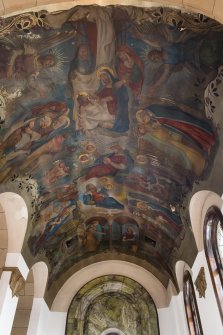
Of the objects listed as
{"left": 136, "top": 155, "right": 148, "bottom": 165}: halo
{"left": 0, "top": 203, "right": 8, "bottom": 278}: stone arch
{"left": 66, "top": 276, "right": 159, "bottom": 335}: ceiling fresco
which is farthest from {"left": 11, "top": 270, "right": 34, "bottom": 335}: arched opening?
{"left": 136, "top": 155, "right": 148, "bottom": 165}: halo

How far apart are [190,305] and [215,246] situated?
4.19m

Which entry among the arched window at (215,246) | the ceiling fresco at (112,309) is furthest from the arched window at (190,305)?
the arched window at (215,246)

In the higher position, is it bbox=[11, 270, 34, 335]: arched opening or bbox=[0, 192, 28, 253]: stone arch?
bbox=[0, 192, 28, 253]: stone arch

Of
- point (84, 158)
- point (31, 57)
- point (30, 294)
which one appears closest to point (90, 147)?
point (84, 158)

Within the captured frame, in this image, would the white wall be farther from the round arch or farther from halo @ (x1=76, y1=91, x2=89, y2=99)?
the round arch

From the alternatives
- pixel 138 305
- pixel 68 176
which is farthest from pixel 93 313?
pixel 68 176

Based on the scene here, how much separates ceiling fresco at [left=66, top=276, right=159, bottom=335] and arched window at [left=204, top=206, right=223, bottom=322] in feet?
19.4

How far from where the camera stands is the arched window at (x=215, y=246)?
8.90 m

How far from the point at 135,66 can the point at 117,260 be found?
10.9 meters

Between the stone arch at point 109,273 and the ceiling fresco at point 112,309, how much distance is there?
0.24 m

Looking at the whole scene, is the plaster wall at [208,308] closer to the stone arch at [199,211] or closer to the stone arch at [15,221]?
the stone arch at [199,211]

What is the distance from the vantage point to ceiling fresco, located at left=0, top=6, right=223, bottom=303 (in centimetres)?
668

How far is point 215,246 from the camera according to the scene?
954cm

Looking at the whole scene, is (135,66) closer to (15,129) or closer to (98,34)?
(98,34)
